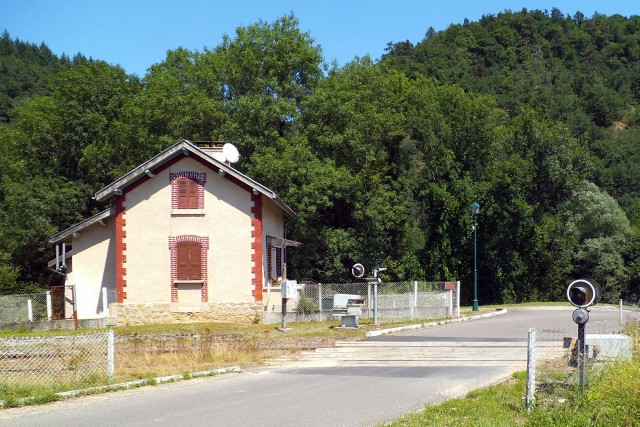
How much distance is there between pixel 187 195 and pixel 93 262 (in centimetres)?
558

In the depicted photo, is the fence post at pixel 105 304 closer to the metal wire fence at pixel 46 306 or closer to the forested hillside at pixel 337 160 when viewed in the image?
the metal wire fence at pixel 46 306

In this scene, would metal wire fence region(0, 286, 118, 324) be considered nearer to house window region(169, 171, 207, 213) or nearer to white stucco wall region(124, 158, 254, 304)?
white stucco wall region(124, 158, 254, 304)

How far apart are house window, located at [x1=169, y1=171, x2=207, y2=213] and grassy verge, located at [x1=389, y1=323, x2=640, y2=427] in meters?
20.8

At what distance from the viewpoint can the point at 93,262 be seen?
33750 millimetres

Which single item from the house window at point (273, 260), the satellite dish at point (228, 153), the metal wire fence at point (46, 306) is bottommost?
the metal wire fence at point (46, 306)

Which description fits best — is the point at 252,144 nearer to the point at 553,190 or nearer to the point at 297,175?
the point at 297,175

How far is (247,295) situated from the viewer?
1247 inches

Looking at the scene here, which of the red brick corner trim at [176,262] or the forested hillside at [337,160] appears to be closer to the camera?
the red brick corner trim at [176,262]

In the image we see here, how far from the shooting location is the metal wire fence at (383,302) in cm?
2997

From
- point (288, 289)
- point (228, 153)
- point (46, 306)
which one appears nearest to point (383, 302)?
point (288, 289)

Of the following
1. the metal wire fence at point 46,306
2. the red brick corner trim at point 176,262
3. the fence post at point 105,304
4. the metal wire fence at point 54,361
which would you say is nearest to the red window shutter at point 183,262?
the red brick corner trim at point 176,262

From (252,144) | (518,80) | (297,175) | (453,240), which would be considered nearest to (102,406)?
(297,175)

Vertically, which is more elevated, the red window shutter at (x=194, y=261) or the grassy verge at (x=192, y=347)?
the red window shutter at (x=194, y=261)

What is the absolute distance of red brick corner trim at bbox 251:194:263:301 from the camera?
31641 millimetres
